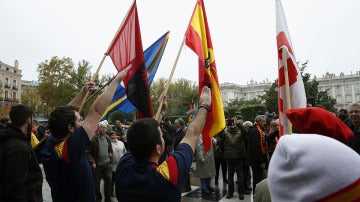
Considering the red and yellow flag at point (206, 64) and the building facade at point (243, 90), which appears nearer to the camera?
the red and yellow flag at point (206, 64)

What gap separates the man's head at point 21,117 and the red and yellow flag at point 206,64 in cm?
202

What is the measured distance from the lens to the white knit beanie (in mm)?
948

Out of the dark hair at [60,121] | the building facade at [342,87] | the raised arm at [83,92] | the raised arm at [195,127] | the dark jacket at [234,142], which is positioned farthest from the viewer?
the building facade at [342,87]

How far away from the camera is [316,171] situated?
98 centimetres

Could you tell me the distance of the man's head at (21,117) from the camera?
10.6 ft

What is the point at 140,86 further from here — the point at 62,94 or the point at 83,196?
the point at 62,94

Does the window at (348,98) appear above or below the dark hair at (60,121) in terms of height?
above

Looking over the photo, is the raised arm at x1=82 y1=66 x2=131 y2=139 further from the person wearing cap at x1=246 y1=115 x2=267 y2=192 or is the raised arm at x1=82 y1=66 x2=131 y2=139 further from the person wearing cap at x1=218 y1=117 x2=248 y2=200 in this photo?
the person wearing cap at x1=218 y1=117 x2=248 y2=200

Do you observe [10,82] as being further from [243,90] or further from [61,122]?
[243,90]

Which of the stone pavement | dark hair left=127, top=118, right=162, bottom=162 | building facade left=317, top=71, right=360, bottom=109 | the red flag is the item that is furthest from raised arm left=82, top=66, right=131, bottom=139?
building facade left=317, top=71, right=360, bottom=109

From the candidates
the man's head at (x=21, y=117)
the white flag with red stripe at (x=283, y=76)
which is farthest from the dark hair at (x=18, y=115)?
the white flag with red stripe at (x=283, y=76)

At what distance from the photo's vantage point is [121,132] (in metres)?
11.8

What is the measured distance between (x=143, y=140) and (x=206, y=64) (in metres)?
1.91

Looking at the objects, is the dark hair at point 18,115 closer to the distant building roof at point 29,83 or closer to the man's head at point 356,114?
the man's head at point 356,114
